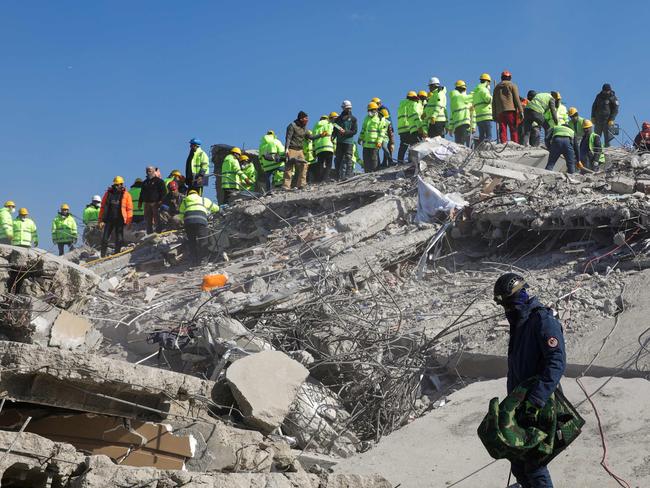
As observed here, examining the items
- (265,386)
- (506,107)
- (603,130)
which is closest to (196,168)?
(506,107)

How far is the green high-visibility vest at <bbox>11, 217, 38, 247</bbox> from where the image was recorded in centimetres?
2091

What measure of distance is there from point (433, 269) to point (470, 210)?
1051mm

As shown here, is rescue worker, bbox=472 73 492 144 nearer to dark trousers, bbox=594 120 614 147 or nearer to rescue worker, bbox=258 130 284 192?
dark trousers, bbox=594 120 614 147

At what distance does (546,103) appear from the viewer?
18781 mm

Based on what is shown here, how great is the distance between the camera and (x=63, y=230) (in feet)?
69.7

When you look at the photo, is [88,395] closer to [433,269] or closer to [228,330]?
[228,330]

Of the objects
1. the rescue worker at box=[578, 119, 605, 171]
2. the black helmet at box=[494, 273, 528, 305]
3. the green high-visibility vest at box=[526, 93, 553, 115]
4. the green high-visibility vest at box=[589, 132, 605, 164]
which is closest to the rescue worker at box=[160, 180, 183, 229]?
the green high-visibility vest at box=[526, 93, 553, 115]

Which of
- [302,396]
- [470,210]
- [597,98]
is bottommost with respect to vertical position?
[302,396]

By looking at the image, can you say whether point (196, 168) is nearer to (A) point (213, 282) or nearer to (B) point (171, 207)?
(B) point (171, 207)

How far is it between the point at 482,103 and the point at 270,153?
430cm

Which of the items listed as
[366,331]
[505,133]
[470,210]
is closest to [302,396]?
[366,331]

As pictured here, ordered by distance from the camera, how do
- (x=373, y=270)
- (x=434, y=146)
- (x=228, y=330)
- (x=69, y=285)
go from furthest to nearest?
(x=434, y=146), (x=373, y=270), (x=228, y=330), (x=69, y=285)

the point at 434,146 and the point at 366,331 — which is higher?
the point at 434,146

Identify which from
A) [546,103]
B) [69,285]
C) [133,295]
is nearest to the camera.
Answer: [69,285]
